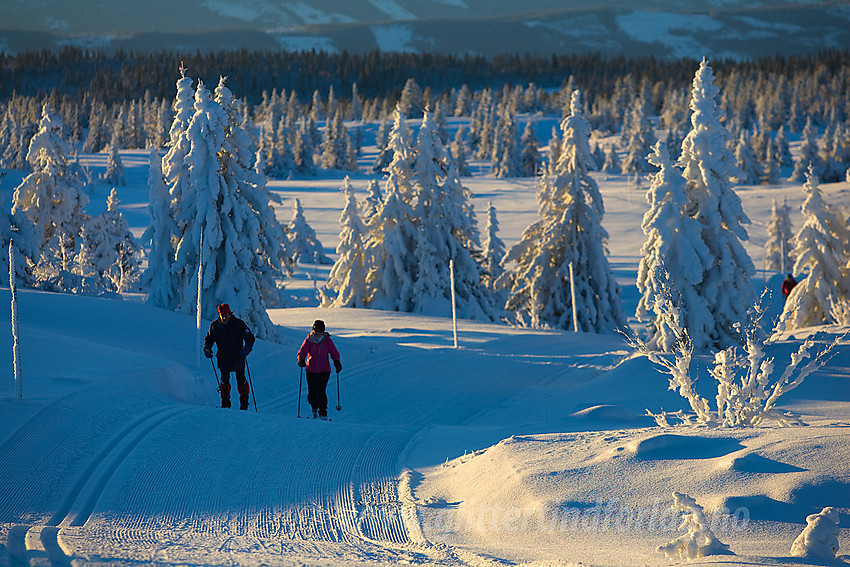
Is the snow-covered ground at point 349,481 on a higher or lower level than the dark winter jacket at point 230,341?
lower

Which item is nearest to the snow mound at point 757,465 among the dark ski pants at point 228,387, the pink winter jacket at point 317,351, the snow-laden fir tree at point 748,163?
the pink winter jacket at point 317,351

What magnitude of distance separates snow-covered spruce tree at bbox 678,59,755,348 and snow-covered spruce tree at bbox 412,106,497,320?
11.3 metres

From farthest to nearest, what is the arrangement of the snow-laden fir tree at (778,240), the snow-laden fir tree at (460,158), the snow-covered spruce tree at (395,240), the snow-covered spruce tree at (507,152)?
the snow-laden fir tree at (460,158)
the snow-covered spruce tree at (507,152)
the snow-laden fir tree at (778,240)
the snow-covered spruce tree at (395,240)

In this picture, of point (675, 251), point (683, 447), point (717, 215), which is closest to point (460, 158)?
point (717, 215)

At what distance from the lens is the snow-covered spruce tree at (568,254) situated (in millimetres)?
25281

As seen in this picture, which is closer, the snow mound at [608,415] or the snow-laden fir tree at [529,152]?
the snow mound at [608,415]

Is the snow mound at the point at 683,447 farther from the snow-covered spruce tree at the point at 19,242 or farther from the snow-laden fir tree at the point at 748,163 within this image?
the snow-laden fir tree at the point at 748,163

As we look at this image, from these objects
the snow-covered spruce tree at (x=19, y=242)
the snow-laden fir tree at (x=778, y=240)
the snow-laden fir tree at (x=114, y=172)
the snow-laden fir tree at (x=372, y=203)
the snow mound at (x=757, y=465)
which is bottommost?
the snow-laden fir tree at (x=778, y=240)

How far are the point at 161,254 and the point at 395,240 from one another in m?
9.57

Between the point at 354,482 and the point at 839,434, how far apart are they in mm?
3842

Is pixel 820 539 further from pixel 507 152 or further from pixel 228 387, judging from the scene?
pixel 507 152

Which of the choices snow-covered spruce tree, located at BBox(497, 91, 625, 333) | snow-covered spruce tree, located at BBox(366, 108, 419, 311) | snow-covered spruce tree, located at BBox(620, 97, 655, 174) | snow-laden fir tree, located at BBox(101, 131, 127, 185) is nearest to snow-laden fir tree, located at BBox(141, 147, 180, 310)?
snow-covered spruce tree, located at BBox(366, 108, 419, 311)

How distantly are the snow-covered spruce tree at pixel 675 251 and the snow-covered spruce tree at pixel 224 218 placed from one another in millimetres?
8895

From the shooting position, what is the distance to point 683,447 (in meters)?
6.03
